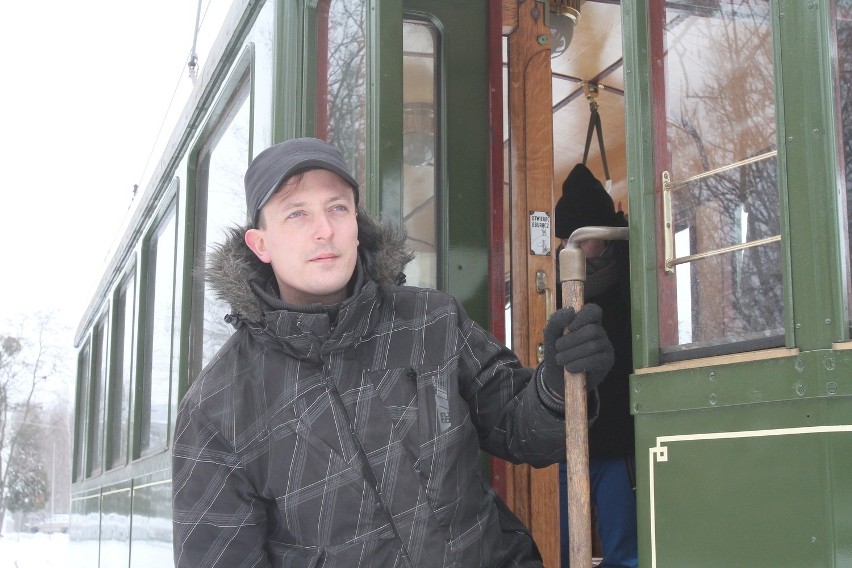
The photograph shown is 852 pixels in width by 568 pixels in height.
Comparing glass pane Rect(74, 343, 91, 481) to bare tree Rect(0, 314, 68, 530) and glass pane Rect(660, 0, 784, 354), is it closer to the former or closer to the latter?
glass pane Rect(660, 0, 784, 354)

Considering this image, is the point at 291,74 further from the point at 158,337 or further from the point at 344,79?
the point at 158,337

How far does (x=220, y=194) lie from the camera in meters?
3.90

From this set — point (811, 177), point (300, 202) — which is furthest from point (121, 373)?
point (811, 177)

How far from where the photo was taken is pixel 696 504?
170 centimetres

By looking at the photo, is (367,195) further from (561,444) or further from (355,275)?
(561,444)

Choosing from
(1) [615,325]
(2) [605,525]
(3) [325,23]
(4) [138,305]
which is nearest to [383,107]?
(3) [325,23]

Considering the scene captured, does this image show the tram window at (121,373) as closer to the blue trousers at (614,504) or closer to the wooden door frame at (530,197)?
the wooden door frame at (530,197)

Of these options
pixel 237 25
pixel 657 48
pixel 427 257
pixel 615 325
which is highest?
pixel 237 25

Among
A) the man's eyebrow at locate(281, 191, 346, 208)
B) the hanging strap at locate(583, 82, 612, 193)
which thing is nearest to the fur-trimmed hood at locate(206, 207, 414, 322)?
the man's eyebrow at locate(281, 191, 346, 208)

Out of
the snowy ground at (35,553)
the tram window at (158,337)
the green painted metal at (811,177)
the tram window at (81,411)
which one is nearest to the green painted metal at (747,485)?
the green painted metal at (811,177)

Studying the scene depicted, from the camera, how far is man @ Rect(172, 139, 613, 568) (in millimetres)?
1990

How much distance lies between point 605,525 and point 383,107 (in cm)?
135

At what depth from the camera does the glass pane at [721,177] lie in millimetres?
1668

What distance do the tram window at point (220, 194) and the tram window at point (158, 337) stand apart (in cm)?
59
